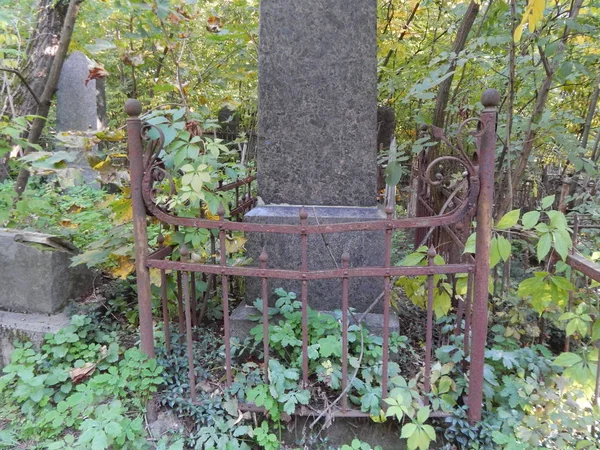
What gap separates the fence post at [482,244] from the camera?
1.72 metres

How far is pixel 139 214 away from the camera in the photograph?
1961 mm

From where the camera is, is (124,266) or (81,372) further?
(124,266)

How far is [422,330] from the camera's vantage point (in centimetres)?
271

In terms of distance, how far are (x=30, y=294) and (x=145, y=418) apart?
4.00 ft

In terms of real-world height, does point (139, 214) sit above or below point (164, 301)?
above

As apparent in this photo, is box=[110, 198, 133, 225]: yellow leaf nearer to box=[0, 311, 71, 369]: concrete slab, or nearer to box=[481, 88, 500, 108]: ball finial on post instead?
box=[0, 311, 71, 369]: concrete slab

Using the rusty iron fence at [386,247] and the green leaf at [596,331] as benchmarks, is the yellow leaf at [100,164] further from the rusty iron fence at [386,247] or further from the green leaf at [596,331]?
the green leaf at [596,331]

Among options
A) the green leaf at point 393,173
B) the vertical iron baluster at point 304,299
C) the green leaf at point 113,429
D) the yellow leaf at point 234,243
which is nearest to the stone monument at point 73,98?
the yellow leaf at point 234,243

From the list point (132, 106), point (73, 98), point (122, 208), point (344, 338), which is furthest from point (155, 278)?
point (73, 98)

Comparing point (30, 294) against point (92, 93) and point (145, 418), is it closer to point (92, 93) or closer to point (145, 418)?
point (145, 418)

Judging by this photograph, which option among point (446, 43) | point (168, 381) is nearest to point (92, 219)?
point (168, 381)

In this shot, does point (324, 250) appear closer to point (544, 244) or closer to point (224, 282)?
point (224, 282)

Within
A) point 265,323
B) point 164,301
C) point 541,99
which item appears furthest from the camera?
point 541,99

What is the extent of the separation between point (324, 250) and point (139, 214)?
1.02 meters
